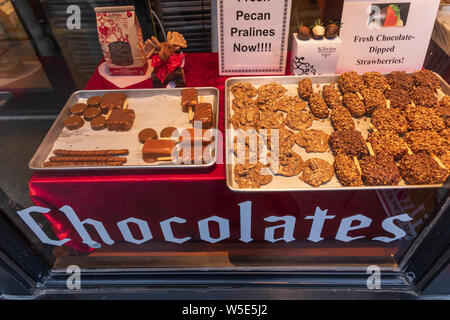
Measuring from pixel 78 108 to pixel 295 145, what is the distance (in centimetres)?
142

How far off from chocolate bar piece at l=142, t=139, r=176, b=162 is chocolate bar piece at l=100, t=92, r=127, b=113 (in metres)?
0.46

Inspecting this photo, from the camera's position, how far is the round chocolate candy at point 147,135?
1.74 metres

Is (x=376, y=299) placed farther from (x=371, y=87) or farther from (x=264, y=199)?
(x=371, y=87)

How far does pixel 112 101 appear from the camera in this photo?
196 centimetres

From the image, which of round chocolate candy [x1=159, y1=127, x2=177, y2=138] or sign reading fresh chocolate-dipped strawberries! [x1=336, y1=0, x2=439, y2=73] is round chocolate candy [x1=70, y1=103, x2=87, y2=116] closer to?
round chocolate candy [x1=159, y1=127, x2=177, y2=138]

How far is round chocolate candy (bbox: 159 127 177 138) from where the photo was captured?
5.83 ft

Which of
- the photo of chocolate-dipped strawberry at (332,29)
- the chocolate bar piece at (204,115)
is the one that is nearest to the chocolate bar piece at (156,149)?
the chocolate bar piece at (204,115)

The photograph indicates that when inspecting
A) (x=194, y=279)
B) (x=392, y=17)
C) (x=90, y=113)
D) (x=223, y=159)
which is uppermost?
(x=392, y=17)

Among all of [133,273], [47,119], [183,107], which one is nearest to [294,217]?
[183,107]

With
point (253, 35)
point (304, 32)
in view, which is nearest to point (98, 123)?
point (253, 35)

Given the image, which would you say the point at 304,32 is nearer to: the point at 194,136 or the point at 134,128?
the point at 194,136

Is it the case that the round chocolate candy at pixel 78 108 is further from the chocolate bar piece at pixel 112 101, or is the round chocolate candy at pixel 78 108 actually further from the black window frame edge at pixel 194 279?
the black window frame edge at pixel 194 279

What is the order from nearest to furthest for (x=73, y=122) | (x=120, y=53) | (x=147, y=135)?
(x=147, y=135) < (x=73, y=122) < (x=120, y=53)

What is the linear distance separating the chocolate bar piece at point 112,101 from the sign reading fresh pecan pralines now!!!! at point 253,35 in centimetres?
75
